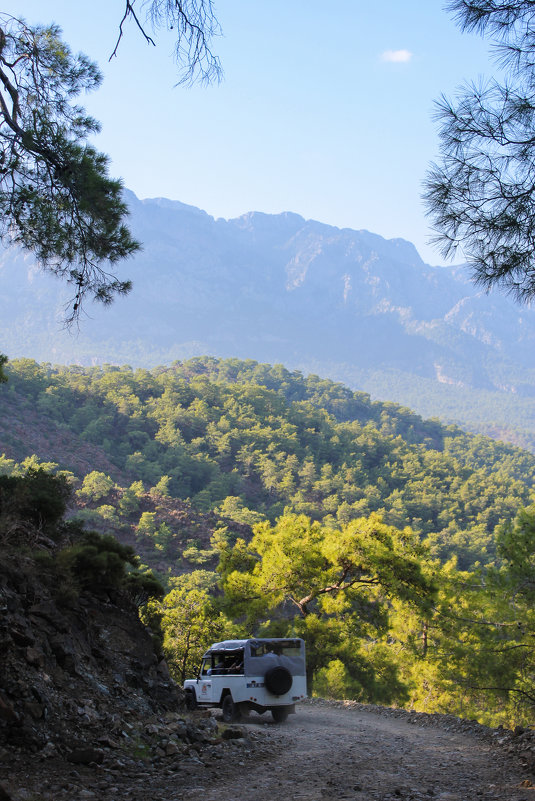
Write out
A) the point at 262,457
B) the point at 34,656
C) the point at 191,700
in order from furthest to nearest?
the point at 262,457
the point at 191,700
the point at 34,656

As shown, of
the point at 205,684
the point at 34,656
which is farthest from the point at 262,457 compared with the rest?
the point at 34,656

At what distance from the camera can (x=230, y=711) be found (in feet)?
32.1

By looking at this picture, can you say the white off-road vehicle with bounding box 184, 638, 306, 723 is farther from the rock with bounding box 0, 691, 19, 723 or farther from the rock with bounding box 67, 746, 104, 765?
the rock with bounding box 0, 691, 19, 723

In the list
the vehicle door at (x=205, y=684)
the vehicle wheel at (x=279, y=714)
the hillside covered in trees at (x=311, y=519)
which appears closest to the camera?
the vehicle wheel at (x=279, y=714)

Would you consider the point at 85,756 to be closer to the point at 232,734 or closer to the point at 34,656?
the point at 34,656

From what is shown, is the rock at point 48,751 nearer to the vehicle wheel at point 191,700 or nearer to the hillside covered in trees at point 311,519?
the hillside covered in trees at point 311,519

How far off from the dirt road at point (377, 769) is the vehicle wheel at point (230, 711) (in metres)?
0.59

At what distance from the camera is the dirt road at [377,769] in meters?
4.97

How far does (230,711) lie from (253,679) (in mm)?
638

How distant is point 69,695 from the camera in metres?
5.73

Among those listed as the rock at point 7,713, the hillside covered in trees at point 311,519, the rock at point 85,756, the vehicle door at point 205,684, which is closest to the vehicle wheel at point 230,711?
the vehicle door at point 205,684

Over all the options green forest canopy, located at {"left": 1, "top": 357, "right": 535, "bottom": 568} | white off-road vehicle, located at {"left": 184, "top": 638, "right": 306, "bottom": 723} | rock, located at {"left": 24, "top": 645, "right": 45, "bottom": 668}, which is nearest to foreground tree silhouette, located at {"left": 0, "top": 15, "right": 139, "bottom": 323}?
rock, located at {"left": 24, "top": 645, "right": 45, "bottom": 668}

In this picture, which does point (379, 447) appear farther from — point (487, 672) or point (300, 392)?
point (487, 672)

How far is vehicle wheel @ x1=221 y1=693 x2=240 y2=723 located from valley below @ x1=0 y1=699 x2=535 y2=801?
1.12m
